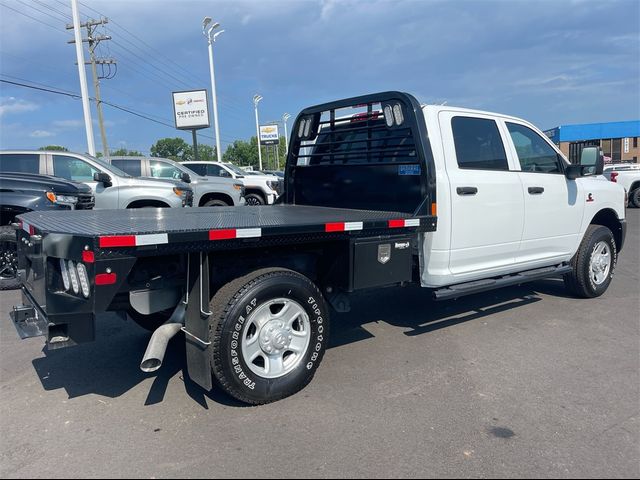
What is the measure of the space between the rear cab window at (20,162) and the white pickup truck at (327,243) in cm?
530

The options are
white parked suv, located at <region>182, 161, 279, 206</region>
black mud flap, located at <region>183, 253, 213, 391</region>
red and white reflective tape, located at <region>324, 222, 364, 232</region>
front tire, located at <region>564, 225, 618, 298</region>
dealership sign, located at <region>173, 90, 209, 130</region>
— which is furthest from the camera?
dealership sign, located at <region>173, 90, 209, 130</region>

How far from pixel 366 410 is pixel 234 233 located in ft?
4.83

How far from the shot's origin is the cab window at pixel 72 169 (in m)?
8.91

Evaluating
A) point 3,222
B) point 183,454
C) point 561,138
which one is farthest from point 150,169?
point 561,138

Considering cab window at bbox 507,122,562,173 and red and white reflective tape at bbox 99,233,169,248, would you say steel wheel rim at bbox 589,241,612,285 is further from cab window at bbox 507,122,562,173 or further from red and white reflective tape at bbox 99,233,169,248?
red and white reflective tape at bbox 99,233,169,248

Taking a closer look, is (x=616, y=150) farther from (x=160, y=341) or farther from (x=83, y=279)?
(x=83, y=279)

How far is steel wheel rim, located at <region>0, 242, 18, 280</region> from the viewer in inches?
243

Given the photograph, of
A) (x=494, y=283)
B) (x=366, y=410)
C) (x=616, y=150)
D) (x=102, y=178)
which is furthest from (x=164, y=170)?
(x=616, y=150)

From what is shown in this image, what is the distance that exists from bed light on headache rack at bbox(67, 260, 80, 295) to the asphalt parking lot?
0.91 metres

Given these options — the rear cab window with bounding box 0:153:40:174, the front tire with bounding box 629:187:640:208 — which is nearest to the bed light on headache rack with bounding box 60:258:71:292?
the rear cab window with bounding box 0:153:40:174

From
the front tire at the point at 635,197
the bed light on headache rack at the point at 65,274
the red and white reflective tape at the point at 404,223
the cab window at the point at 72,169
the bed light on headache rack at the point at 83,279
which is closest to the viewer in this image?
the bed light on headache rack at the point at 83,279

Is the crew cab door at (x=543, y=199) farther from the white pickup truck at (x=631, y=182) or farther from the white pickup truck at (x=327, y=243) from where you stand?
the white pickup truck at (x=631, y=182)

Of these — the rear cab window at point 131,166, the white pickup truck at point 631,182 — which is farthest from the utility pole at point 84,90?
the white pickup truck at point 631,182

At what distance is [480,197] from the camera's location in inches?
176
